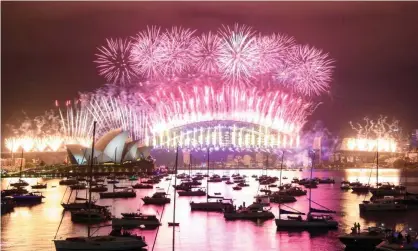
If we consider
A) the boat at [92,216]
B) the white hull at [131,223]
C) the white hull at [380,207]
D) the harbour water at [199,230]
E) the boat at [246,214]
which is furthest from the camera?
the white hull at [380,207]

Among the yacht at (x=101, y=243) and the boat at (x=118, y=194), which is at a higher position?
the boat at (x=118, y=194)

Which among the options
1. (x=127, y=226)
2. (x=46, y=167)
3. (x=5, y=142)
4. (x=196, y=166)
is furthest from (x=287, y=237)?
(x=196, y=166)

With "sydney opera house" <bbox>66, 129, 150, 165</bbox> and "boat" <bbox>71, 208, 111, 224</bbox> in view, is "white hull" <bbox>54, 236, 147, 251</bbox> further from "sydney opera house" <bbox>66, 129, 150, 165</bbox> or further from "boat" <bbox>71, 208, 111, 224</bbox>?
"sydney opera house" <bbox>66, 129, 150, 165</bbox>

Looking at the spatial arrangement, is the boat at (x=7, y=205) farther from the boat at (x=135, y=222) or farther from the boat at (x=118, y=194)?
the boat at (x=135, y=222)

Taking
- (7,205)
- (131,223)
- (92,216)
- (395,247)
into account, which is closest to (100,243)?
(131,223)

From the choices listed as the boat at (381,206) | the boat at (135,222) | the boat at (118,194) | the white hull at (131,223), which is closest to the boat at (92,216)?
the boat at (135,222)

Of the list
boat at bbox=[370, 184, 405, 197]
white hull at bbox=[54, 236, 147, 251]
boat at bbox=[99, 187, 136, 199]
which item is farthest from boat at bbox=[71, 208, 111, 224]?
boat at bbox=[370, 184, 405, 197]
